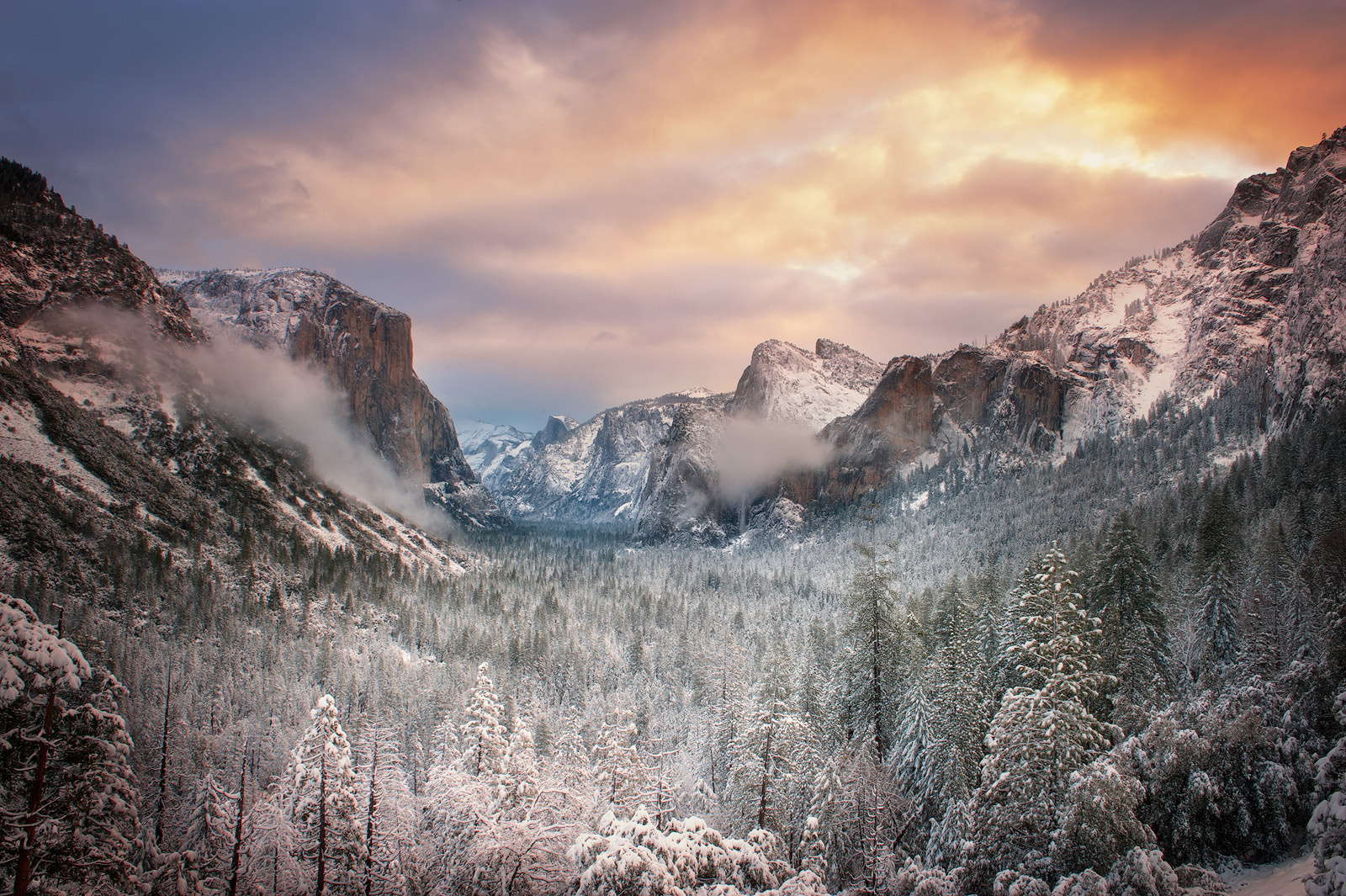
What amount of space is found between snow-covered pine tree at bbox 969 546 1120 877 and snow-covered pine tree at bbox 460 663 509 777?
17.5 metres

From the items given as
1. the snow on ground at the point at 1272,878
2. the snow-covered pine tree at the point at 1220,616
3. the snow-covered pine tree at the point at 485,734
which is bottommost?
the snow on ground at the point at 1272,878

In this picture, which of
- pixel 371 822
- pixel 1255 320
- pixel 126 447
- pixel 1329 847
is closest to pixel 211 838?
pixel 371 822

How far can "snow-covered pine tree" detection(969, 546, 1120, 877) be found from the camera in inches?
744

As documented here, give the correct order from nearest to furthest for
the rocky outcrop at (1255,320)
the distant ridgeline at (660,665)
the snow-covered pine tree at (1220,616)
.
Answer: the distant ridgeline at (660,665) → the snow-covered pine tree at (1220,616) → the rocky outcrop at (1255,320)

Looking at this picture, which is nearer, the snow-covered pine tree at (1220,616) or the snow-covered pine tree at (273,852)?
the snow-covered pine tree at (273,852)

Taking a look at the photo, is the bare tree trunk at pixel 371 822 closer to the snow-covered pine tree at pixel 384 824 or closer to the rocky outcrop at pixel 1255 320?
the snow-covered pine tree at pixel 384 824

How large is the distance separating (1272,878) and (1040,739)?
25.5ft

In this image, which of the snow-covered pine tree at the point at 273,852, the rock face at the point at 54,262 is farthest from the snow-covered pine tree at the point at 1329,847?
the rock face at the point at 54,262

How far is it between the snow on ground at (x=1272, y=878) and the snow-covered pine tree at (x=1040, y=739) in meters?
4.66

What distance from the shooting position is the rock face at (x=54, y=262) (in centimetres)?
12988

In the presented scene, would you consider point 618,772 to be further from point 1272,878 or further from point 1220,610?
point 1220,610

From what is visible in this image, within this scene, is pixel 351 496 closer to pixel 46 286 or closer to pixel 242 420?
pixel 242 420

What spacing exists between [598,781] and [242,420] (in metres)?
176

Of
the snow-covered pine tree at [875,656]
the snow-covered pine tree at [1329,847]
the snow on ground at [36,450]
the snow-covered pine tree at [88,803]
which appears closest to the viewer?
the snow-covered pine tree at [1329,847]
